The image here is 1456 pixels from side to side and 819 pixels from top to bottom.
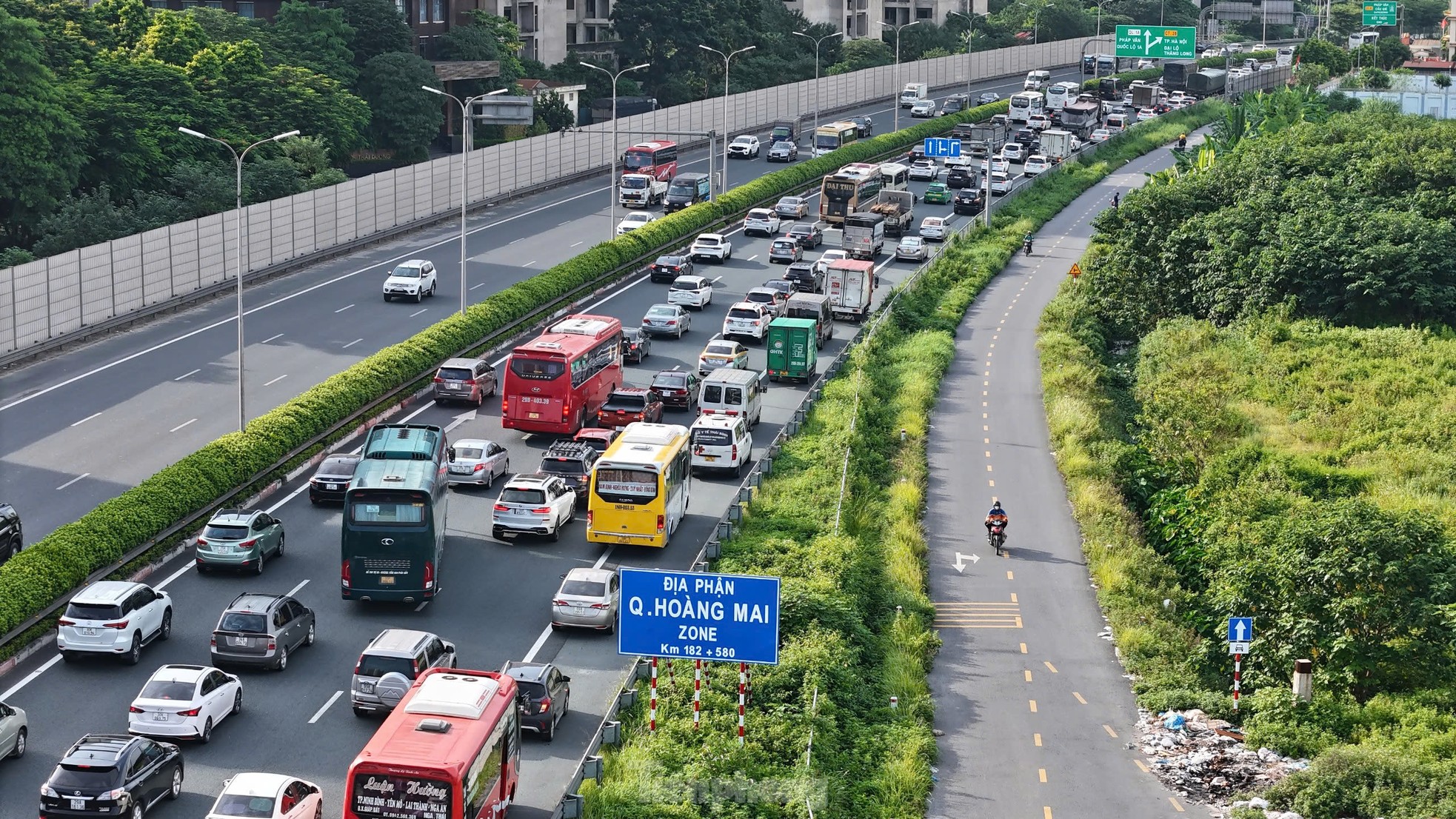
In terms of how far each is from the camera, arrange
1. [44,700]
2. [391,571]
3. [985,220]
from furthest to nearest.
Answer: [985,220], [391,571], [44,700]

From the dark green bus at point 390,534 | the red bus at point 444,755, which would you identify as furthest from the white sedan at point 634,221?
the red bus at point 444,755

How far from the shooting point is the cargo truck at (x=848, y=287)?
264 ft

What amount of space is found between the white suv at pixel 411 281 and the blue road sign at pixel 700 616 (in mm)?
46384

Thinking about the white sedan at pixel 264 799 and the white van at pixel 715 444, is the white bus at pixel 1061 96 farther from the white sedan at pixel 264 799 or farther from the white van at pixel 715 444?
the white sedan at pixel 264 799

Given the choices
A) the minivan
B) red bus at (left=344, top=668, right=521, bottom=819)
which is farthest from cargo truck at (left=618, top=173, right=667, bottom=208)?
red bus at (left=344, top=668, right=521, bottom=819)

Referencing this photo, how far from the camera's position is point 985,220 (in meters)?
109

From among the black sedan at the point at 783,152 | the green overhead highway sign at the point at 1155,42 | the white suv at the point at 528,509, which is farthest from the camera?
the green overhead highway sign at the point at 1155,42

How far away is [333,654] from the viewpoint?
4144cm

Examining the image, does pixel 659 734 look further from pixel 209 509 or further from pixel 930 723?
pixel 209 509

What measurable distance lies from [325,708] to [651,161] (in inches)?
2978

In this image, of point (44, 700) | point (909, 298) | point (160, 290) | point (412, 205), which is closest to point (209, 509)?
point (44, 700)

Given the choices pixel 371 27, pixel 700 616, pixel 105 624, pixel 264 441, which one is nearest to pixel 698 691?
pixel 700 616

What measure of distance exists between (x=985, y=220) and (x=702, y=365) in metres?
45.8

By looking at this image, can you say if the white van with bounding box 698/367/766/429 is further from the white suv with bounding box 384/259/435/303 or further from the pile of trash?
the pile of trash
